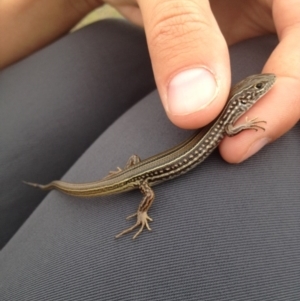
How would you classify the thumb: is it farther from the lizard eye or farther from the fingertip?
the lizard eye

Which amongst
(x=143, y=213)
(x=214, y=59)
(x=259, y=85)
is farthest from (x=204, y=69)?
(x=143, y=213)

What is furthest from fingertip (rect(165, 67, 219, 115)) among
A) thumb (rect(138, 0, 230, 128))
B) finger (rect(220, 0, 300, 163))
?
finger (rect(220, 0, 300, 163))

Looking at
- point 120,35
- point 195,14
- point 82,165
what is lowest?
point 82,165

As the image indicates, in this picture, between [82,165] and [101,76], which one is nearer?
[82,165]

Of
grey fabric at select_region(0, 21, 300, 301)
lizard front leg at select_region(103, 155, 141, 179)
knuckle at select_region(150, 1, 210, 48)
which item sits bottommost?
grey fabric at select_region(0, 21, 300, 301)

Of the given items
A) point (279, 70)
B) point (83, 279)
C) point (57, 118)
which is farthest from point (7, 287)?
point (279, 70)

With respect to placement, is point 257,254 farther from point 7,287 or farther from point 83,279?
point 7,287
